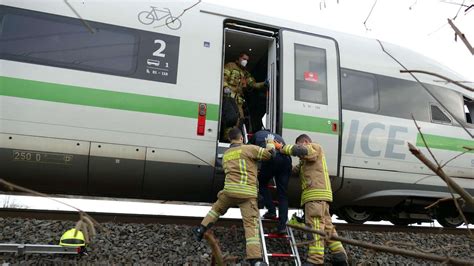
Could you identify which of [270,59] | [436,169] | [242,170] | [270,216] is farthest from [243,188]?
[436,169]

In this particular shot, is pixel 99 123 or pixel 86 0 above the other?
pixel 86 0

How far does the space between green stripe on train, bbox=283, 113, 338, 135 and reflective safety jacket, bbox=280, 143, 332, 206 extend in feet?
2.77

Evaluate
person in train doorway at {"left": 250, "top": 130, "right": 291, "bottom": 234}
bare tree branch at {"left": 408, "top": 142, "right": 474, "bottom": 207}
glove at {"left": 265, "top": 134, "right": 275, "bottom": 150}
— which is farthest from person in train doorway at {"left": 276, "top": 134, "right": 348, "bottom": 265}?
bare tree branch at {"left": 408, "top": 142, "right": 474, "bottom": 207}

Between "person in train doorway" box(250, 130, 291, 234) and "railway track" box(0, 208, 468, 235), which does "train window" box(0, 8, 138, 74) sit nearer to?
"railway track" box(0, 208, 468, 235)

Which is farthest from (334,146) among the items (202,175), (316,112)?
(202,175)

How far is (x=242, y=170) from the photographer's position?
5.00 m

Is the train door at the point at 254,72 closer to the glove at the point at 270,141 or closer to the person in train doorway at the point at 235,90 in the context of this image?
the person in train doorway at the point at 235,90

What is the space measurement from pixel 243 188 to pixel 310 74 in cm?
241

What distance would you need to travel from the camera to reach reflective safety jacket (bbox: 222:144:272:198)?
493 centimetres

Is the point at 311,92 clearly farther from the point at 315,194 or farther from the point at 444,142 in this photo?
the point at 444,142

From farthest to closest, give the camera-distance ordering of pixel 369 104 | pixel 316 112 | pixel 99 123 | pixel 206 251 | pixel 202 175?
pixel 369 104 → pixel 316 112 → pixel 202 175 → pixel 99 123 → pixel 206 251

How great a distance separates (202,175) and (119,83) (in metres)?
1.61

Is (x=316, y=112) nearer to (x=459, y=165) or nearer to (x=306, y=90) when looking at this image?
(x=306, y=90)

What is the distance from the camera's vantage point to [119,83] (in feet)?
18.2
